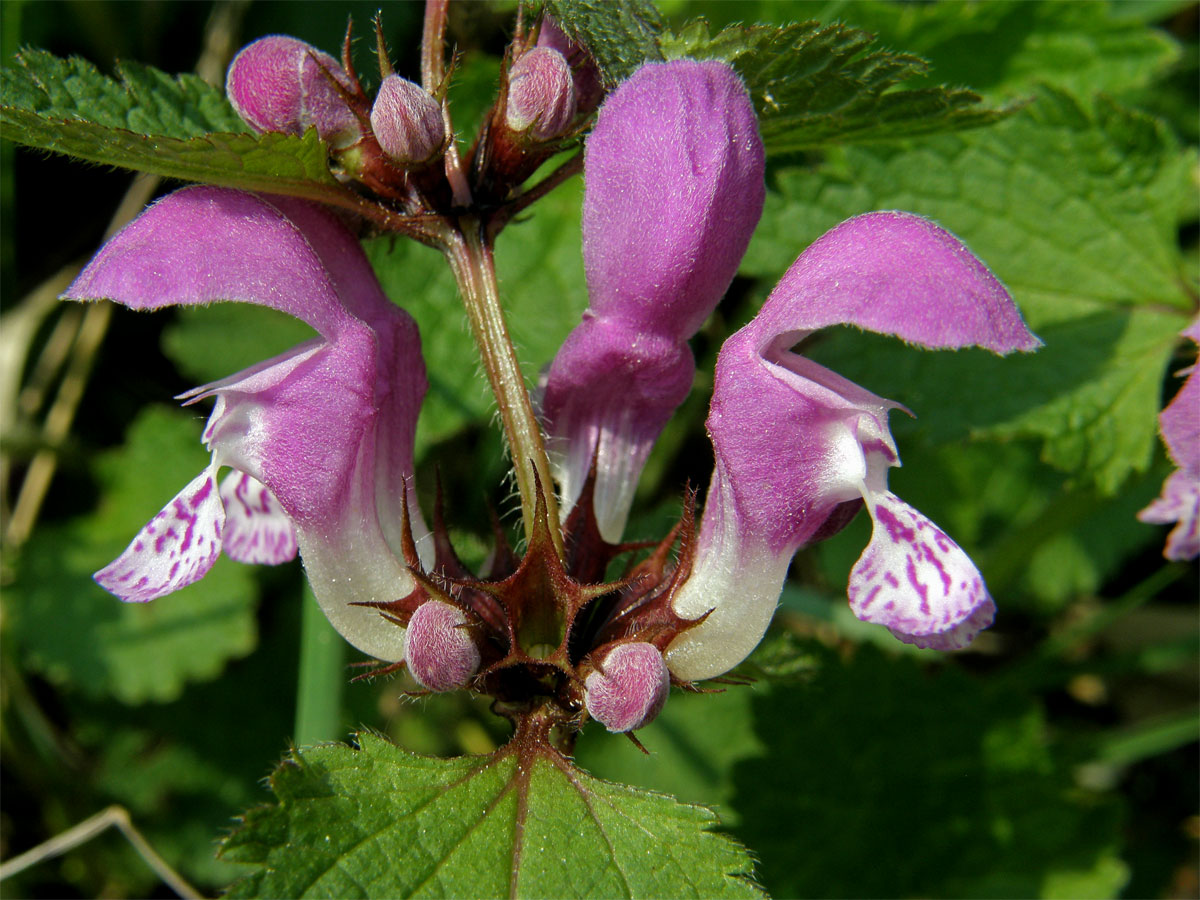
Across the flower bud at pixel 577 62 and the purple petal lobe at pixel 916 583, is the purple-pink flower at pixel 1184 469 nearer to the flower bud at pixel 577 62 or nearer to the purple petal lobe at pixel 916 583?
the purple petal lobe at pixel 916 583

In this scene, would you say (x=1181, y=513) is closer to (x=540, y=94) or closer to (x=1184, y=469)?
(x=1184, y=469)

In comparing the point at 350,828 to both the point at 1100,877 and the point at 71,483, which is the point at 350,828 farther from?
the point at 71,483

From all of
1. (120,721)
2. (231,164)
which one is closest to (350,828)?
(231,164)

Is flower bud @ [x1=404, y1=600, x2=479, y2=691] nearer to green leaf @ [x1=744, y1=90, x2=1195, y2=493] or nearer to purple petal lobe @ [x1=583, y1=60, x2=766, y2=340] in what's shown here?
purple petal lobe @ [x1=583, y1=60, x2=766, y2=340]

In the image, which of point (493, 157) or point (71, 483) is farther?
point (71, 483)

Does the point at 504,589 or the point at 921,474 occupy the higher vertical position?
the point at 504,589

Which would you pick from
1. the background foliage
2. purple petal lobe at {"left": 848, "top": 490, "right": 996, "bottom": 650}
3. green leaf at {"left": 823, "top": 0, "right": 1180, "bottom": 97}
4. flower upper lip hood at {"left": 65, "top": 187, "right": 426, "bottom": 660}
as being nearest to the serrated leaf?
the background foliage
